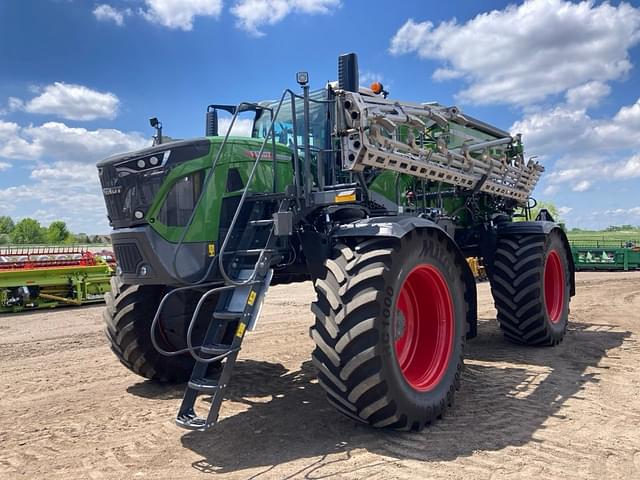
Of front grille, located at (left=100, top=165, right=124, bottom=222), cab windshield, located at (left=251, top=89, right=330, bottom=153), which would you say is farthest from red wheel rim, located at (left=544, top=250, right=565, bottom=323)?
front grille, located at (left=100, top=165, right=124, bottom=222)

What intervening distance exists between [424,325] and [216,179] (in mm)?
2479

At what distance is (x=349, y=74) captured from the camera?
557 cm

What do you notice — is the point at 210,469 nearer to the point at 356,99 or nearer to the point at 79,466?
the point at 79,466

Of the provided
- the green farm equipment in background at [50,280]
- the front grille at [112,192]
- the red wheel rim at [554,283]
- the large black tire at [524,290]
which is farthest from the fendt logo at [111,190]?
the green farm equipment in background at [50,280]

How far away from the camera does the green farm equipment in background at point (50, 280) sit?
14203 mm

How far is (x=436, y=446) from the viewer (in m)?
4.16

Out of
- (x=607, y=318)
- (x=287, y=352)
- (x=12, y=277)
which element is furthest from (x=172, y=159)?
(x=12, y=277)

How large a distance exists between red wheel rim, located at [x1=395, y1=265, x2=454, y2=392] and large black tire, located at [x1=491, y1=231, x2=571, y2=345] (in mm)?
2715

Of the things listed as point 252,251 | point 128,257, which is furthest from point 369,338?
point 128,257

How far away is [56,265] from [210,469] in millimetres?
13256

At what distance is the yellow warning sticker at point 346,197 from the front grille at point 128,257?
1871mm

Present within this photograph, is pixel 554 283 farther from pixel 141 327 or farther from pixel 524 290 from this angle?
pixel 141 327

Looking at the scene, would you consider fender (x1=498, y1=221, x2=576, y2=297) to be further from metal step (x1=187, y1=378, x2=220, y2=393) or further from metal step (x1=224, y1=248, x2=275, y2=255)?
metal step (x1=187, y1=378, x2=220, y2=393)

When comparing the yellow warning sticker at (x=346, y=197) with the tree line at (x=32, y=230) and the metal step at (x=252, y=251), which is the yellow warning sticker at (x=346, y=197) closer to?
the metal step at (x=252, y=251)
